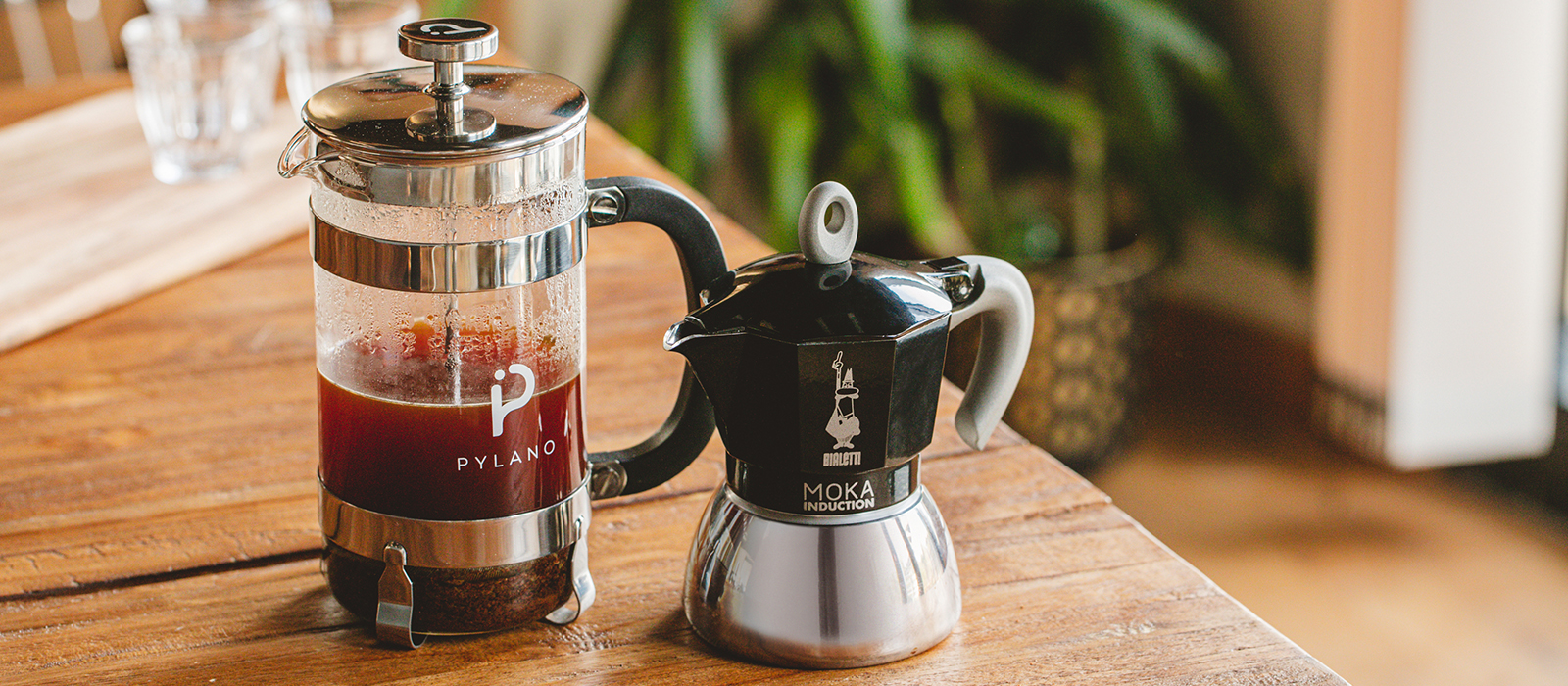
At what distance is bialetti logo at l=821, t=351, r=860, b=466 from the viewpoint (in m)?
0.54

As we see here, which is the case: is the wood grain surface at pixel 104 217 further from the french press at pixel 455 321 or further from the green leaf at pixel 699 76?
the green leaf at pixel 699 76

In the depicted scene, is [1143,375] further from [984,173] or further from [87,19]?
[87,19]

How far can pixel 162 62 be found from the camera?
1.18m

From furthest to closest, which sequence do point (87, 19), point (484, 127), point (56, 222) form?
point (87, 19) < point (56, 222) < point (484, 127)

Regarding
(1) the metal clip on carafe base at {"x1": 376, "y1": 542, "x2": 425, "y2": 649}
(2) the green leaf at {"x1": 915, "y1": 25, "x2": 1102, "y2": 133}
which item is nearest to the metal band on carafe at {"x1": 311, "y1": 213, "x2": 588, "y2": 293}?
(1) the metal clip on carafe base at {"x1": 376, "y1": 542, "x2": 425, "y2": 649}

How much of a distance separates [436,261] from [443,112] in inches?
2.2

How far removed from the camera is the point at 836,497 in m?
0.56

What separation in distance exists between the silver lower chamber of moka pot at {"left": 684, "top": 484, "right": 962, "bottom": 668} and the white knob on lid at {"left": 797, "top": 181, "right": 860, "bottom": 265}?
11 centimetres

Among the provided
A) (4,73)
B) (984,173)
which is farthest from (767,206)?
(4,73)

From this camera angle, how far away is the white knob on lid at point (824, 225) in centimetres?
55

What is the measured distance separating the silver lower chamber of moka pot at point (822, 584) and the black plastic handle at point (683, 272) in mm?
48

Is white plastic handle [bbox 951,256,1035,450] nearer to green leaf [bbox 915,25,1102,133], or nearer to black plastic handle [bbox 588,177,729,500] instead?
black plastic handle [bbox 588,177,729,500]

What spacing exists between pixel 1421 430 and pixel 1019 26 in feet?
3.24

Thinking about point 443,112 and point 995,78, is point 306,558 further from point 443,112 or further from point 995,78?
point 995,78
